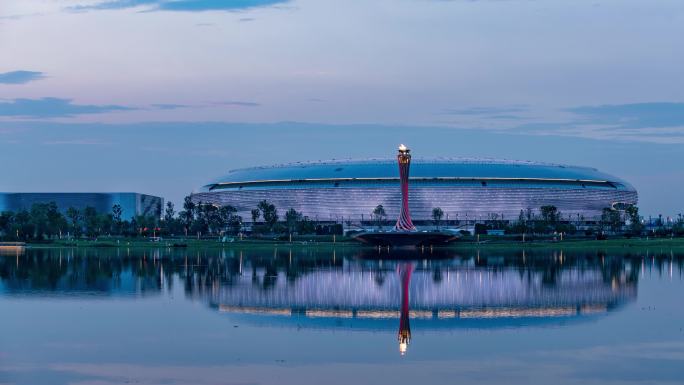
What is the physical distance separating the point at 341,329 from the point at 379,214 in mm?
130949

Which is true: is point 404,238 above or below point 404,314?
above

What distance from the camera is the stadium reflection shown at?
31609mm

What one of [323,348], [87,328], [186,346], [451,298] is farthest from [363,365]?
[451,298]

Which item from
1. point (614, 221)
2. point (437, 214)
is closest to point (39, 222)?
point (437, 214)

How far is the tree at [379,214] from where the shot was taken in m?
159

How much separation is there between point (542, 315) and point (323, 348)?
31.7 ft

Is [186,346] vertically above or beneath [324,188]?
beneath

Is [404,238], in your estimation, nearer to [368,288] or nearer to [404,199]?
[404,199]

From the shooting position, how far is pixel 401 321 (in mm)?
30672

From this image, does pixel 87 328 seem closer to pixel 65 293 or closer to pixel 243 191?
pixel 65 293

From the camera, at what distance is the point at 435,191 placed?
537 ft

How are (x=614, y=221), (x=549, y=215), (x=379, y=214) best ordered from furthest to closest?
1. (x=379, y=214)
2. (x=549, y=215)
3. (x=614, y=221)

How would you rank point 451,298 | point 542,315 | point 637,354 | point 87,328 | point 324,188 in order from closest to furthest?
point 637,354, point 87,328, point 542,315, point 451,298, point 324,188

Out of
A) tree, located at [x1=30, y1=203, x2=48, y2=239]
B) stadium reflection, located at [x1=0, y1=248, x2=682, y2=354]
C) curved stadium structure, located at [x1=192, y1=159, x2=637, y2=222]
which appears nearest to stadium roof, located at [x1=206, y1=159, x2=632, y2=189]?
curved stadium structure, located at [x1=192, y1=159, x2=637, y2=222]
